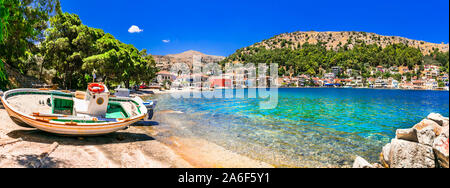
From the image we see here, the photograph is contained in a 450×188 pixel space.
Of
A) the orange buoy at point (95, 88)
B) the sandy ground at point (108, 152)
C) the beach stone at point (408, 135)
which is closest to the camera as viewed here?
the sandy ground at point (108, 152)

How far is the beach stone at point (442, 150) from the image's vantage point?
5078mm

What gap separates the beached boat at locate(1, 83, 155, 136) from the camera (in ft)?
24.8

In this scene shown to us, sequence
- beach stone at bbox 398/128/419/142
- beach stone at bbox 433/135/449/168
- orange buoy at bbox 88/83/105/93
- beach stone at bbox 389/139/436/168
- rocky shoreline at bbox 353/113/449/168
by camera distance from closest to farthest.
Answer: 1. beach stone at bbox 433/135/449/168
2. rocky shoreline at bbox 353/113/449/168
3. beach stone at bbox 389/139/436/168
4. beach stone at bbox 398/128/419/142
5. orange buoy at bbox 88/83/105/93

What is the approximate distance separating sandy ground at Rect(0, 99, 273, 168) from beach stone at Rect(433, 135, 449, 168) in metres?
4.63

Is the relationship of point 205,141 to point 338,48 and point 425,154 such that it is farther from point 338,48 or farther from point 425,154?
point 338,48

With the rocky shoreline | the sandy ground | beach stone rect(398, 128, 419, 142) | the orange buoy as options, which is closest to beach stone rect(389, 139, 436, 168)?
the rocky shoreline

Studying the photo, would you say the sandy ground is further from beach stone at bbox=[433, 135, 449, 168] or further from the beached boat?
beach stone at bbox=[433, 135, 449, 168]

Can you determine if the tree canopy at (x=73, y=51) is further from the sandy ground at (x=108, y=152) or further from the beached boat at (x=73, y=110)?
the sandy ground at (x=108, y=152)

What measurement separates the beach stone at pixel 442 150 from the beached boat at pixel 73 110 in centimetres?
1025

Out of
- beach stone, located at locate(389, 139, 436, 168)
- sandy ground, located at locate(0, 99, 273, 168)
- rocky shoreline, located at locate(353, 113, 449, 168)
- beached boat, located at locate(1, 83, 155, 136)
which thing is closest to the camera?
rocky shoreline, located at locate(353, 113, 449, 168)

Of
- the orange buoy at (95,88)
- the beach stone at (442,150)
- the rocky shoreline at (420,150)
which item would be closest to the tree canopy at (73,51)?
the orange buoy at (95,88)
